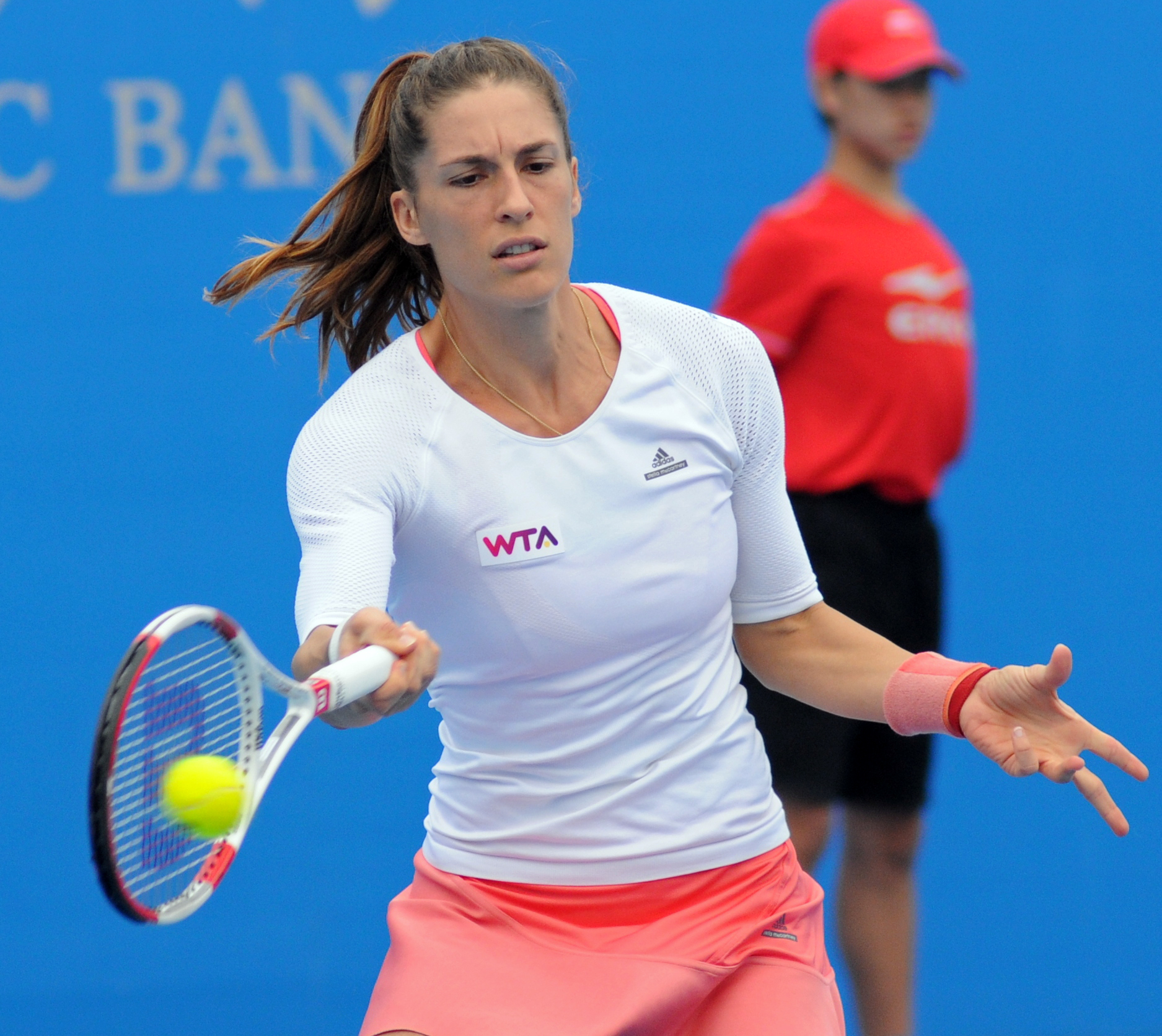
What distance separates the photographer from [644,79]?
3113 mm

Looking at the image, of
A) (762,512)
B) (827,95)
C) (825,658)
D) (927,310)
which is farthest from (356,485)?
(827,95)

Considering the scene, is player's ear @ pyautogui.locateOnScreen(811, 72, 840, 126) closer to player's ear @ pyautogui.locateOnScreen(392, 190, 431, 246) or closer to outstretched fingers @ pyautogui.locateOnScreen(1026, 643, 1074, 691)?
player's ear @ pyautogui.locateOnScreen(392, 190, 431, 246)

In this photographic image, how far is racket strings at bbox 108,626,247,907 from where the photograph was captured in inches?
53.9

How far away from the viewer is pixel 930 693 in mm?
1740

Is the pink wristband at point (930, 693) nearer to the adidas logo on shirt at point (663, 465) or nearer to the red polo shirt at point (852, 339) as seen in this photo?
the adidas logo on shirt at point (663, 465)

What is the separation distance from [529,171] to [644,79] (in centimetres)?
150

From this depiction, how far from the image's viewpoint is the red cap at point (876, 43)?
2689mm

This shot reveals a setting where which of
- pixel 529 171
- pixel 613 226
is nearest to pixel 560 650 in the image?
pixel 529 171

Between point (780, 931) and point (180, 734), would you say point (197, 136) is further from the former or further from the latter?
point (780, 931)

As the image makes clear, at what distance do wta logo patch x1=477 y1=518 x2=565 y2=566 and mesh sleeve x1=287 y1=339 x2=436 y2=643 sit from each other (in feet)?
0.27

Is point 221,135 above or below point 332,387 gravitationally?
above

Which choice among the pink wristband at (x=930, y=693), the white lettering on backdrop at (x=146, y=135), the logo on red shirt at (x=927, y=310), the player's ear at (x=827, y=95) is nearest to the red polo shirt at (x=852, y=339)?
the logo on red shirt at (x=927, y=310)

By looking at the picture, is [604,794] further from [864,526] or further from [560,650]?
[864,526]

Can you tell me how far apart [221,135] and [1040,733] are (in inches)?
78.4
